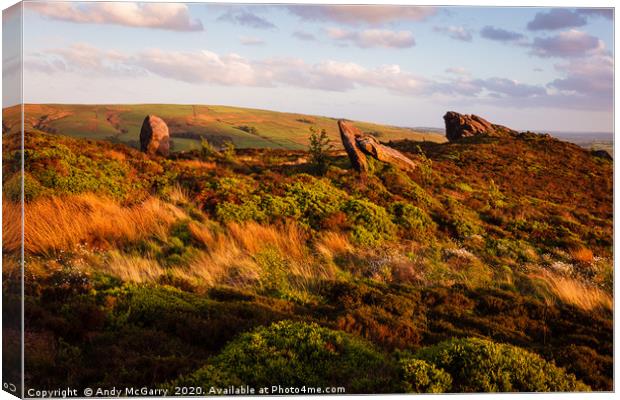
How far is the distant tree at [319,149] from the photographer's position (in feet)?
47.2

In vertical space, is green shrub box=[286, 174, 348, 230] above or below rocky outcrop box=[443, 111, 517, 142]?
below

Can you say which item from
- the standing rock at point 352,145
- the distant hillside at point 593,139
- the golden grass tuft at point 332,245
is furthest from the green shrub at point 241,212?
the distant hillside at point 593,139

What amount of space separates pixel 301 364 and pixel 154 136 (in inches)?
215

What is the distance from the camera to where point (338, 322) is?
39.0 ft

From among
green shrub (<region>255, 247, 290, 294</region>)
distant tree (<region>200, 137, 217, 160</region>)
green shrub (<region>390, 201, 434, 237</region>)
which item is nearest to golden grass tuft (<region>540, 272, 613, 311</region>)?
green shrub (<region>390, 201, 434, 237</region>)

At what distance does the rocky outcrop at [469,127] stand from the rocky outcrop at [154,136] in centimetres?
544

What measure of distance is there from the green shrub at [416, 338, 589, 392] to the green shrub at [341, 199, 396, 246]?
108 inches

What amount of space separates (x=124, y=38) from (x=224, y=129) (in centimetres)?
260

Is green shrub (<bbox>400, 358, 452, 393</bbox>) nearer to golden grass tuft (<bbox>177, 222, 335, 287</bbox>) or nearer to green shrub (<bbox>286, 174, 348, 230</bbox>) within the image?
golden grass tuft (<bbox>177, 222, 335, 287</bbox>)

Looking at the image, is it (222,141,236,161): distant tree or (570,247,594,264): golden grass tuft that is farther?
(222,141,236,161): distant tree

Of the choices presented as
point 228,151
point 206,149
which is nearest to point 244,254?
point 228,151

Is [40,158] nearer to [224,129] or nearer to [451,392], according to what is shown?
[224,129]

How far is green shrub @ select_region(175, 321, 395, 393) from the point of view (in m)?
11.1

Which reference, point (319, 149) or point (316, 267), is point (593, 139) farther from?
point (316, 267)
